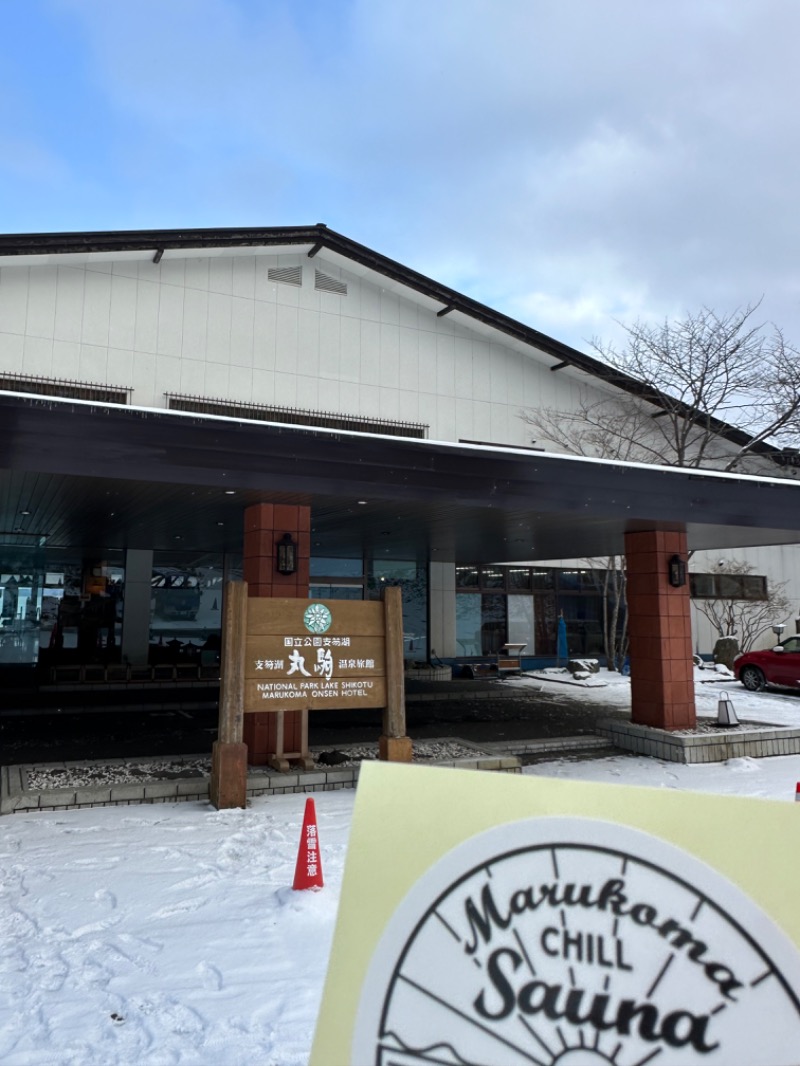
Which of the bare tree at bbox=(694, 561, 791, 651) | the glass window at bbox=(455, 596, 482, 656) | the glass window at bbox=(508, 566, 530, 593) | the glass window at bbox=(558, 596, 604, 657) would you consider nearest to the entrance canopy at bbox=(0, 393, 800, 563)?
the glass window at bbox=(455, 596, 482, 656)

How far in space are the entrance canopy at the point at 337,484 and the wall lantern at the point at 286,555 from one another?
53 cm

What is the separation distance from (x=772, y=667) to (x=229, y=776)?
50.8 feet

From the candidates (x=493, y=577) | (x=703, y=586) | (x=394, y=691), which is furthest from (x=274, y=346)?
(x=703, y=586)

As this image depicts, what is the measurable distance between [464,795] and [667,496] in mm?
9039

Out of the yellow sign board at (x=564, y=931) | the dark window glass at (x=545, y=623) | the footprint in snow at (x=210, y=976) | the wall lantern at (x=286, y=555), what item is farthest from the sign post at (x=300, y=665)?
the dark window glass at (x=545, y=623)

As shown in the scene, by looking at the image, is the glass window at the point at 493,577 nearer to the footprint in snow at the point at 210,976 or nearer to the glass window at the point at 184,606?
the glass window at the point at 184,606

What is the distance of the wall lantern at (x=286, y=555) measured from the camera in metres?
9.26

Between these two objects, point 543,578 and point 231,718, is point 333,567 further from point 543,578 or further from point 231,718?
point 231,718

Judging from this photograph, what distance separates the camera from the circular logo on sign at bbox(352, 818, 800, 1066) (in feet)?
4.90

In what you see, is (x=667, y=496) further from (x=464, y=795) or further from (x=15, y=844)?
(x=464, y=795)

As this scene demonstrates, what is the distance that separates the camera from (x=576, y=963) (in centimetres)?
159

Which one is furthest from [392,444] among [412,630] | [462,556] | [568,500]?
[412,630]

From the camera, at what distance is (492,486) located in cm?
903

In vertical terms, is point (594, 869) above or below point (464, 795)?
below
